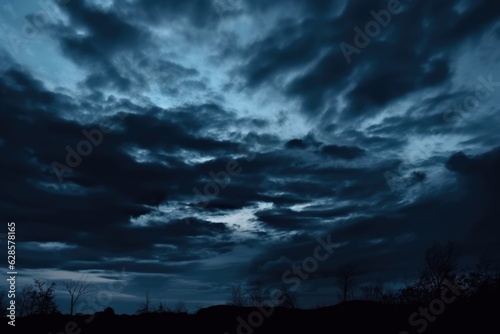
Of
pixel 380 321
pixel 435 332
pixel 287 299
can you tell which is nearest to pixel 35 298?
pixel 287 299

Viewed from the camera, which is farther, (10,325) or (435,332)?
(10,325)

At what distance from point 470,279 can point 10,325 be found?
146 feet

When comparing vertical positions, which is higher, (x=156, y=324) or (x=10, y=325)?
(x=10, y=325)

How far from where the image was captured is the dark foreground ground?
68.0 ft

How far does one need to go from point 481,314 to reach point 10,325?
33965 millimetres

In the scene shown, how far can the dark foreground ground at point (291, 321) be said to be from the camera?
816 inches

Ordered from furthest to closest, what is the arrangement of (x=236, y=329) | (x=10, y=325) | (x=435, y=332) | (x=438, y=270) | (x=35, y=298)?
(x=35, y=298) → (x=438, y=270) → (x=10, y=325) → (x=236, y=329) → (x=435, y=332)

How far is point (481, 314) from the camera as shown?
20438mm

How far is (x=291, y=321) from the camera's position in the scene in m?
25.6

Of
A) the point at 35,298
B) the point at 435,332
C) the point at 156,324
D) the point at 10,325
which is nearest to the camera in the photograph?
the point at 435,332

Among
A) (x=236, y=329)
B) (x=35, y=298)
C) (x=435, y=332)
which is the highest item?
(x=35, y=298)

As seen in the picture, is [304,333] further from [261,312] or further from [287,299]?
[287,299]

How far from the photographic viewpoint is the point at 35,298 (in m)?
50.2

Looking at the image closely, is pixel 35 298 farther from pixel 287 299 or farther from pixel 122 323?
pixel 287 299
